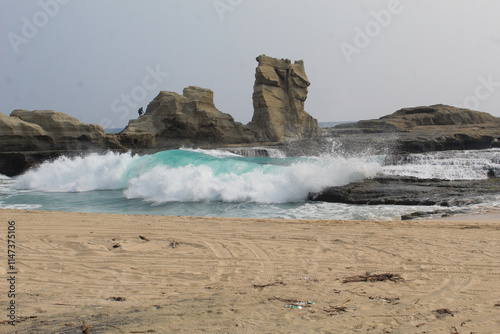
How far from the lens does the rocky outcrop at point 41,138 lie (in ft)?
71.9

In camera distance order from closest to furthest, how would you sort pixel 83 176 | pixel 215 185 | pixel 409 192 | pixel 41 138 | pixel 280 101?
pixel 409 192, pixel 215 185, pixel 83 176, pixel 41 138, pixel 280 101

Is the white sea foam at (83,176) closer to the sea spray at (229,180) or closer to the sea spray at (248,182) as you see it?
the sea spray at (229,180)

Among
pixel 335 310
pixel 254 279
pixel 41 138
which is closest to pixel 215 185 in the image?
pixel 254 279

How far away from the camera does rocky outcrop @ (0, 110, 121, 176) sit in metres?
21.9

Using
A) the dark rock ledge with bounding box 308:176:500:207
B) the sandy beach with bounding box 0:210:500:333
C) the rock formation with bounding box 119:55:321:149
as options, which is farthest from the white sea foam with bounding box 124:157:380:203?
the rock formation with bounding box 119:55:321:149

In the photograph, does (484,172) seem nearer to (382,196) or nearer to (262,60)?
(382,196)

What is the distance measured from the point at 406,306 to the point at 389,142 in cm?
2281

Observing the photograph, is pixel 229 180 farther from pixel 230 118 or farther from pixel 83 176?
pixel 230 118

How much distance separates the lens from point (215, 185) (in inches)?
458

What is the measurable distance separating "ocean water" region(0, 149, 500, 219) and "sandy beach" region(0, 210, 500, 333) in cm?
310

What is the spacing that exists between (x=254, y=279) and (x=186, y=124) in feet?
88.9

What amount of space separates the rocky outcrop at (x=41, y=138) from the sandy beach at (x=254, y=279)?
18186mm

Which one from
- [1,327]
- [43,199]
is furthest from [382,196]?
[43,199]


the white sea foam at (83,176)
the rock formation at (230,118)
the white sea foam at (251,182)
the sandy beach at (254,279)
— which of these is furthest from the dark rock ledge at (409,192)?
the rock formation at (230,118)
